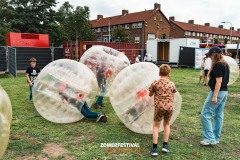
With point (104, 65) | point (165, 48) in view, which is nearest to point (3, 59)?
point (104, 65)

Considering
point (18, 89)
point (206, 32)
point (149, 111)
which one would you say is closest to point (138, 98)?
point (149, 111)

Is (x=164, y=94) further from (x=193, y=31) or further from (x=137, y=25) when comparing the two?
(x=193, y=31)

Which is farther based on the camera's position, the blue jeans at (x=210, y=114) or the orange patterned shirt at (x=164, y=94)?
the blue jeans at (x=210, y=114)

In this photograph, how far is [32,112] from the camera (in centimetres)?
700

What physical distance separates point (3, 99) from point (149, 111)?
2707 millimetres

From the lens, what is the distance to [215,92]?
4.56m

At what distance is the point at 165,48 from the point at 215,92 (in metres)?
24.9

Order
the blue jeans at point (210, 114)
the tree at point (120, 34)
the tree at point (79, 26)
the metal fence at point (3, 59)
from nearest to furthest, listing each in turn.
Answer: the blue jeans at point (210, 114) < the metal fence at point (3, 59) < the tree at point (79, 26) < the tree at point (120, 34)

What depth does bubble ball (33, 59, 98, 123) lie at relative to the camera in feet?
18.0

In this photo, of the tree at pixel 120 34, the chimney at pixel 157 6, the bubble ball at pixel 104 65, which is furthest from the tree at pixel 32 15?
the bubble ball at pixel 104 65

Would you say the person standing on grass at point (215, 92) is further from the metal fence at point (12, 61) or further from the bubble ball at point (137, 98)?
the metal fence at point (12, 61)

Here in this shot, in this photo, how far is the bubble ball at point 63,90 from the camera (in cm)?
550

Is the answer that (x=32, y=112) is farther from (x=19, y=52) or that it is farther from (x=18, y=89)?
(x=19, y=52)

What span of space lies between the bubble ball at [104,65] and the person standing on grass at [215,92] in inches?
114
